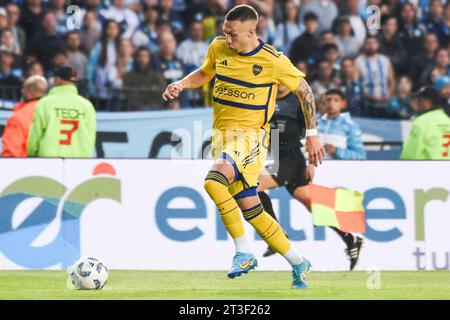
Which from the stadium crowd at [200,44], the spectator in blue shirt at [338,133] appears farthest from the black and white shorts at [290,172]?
the stadium crowd at [200,44]

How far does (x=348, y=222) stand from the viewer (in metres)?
13.9

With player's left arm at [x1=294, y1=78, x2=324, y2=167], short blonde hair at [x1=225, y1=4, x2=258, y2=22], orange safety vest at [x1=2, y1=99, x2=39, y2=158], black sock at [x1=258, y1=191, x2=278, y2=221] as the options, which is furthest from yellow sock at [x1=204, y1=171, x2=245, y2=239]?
orange safety vest at [x1=2, y1=99, x2=39, y2=158]

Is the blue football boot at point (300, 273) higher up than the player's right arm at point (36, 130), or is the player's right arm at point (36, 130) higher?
the player's right arm at point (36, 130)

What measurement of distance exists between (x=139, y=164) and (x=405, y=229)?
318 cm

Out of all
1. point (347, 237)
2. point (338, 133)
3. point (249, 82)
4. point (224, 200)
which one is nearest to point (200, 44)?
point (338, 133)

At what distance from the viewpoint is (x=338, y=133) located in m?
15.8

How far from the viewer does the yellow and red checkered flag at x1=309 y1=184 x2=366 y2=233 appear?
13.9 meters

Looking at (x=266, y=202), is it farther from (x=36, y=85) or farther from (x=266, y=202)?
(x=36, y=85)

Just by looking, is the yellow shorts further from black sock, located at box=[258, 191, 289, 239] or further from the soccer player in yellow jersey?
black sock, located at box=[258, 191, 289, 239]

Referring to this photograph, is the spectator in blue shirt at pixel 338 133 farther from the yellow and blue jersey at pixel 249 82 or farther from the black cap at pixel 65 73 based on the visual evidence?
the yellow and blue jersey at pixel 249 82

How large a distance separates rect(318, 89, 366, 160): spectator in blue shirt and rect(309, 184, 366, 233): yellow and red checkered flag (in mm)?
1829

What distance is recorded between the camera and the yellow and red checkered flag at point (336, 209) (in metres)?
13.9

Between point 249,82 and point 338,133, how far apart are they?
4.83m

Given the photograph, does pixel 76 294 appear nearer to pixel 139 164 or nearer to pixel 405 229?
pixel 139 164
